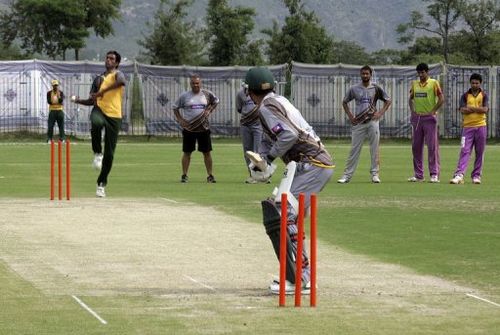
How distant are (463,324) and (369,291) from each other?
5.66ft

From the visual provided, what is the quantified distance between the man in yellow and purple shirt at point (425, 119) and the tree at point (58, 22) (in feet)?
162

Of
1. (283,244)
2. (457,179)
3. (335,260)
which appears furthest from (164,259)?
(457,179)

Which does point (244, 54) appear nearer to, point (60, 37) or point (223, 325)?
point (60, 37)

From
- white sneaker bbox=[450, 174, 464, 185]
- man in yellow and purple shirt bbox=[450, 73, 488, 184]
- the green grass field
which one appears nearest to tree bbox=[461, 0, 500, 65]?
the green grass field

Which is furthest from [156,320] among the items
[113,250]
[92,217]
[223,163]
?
[223,163]

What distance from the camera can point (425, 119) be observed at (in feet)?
86.2

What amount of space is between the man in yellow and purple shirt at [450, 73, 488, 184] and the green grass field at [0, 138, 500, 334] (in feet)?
0.90

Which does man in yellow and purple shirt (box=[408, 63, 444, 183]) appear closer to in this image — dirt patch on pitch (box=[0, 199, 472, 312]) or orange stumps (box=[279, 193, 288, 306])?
dirt patch on pitch (box=[0, 199, 472, 312])

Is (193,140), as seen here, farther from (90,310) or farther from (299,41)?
(299,41)

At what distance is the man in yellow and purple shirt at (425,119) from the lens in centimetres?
2602

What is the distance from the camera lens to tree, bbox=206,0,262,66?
237 feet

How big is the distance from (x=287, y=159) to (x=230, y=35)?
60633 mm

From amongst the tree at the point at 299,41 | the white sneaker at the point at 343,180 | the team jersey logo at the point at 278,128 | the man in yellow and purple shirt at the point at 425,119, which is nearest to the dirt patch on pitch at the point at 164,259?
the team jersey logo at the point at 278,128

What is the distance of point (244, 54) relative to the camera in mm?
73438
